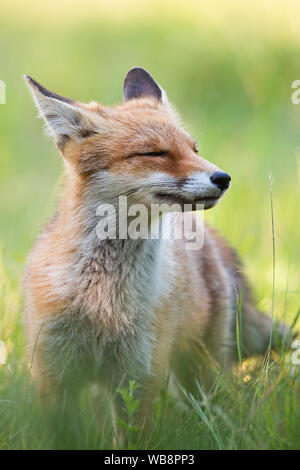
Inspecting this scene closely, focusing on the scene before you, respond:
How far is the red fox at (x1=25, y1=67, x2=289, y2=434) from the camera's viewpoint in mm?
4586

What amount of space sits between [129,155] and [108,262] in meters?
0.75

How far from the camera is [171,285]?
507 centimetres

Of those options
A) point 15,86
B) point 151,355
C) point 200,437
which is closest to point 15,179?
point 15,86

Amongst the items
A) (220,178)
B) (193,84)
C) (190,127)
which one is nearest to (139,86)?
(220,178)

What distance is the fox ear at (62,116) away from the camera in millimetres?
4652

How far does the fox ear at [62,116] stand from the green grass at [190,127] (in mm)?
956

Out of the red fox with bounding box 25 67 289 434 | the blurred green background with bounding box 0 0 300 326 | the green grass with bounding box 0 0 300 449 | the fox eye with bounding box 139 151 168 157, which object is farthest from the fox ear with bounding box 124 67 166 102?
the blurred green background with bounding box 0 0 300 326

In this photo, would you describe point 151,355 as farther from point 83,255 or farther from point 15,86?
point 15,86

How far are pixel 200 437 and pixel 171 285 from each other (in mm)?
1230

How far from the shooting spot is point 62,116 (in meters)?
4.75

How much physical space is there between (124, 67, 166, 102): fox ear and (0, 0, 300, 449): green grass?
3.54 ft

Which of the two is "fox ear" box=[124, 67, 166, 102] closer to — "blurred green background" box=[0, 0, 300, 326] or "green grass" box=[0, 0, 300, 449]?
"green grass" box=[0, 0, 300, 449]

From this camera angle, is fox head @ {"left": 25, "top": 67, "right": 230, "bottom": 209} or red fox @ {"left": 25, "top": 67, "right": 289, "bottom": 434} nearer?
fox head @ {"left": 25, "top": 67, "right": 230, "bottom": 209}

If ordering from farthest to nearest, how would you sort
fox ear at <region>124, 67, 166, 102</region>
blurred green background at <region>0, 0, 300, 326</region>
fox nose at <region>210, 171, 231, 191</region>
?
blurred green background at <region>0, 0, 300, 326</region> < fox ear at <region>124, 67, 166, 102</region> < fox nose at <region>210, 171, 231, 191</region>
